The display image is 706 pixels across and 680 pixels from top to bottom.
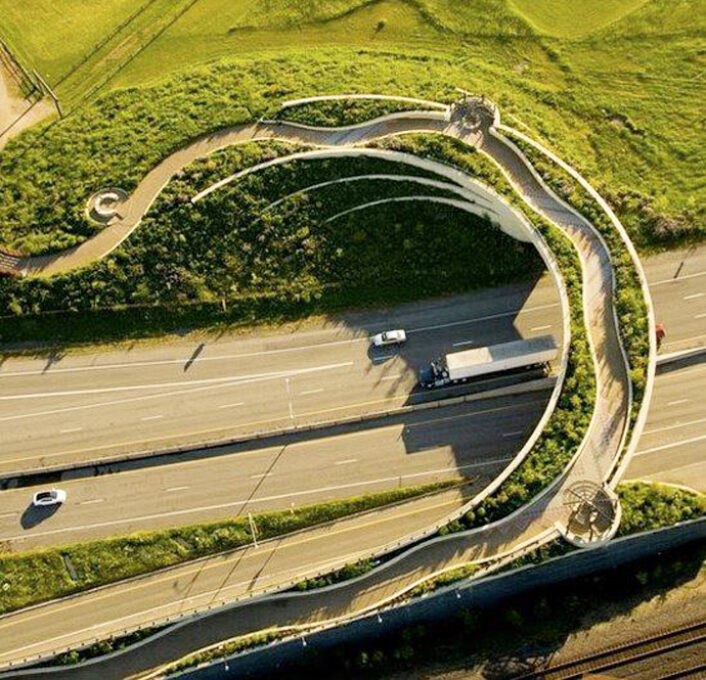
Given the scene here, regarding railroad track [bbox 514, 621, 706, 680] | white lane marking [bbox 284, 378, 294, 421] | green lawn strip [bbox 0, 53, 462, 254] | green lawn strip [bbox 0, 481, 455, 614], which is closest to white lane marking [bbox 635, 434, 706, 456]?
railroad track [bbox 514, 621, 706, 680]

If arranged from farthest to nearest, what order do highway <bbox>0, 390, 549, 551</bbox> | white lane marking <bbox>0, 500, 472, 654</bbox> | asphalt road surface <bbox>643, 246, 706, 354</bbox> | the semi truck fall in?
asphalt road surface <bbox>643, 246, 706, 354</bbox> < the semi truck < highway <bbox>0, 390, 549, 551</bbox> < white lane marking <bbox>0, 500, 472, 654</bbox>

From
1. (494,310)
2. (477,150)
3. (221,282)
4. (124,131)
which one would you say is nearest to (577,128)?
(477,150)

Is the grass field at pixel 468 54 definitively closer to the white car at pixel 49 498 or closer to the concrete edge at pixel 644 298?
the concrete edge at pixel 644 298

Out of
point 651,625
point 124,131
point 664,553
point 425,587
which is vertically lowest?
point 651,625

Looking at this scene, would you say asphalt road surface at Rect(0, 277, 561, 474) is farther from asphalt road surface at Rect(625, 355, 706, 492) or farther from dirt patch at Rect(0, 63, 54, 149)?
dirt patch at Rect(0, 63, 54, 149)

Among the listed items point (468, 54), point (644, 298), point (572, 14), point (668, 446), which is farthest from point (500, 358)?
point (572, 14)

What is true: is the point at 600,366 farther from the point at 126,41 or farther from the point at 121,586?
the point at 126,41
